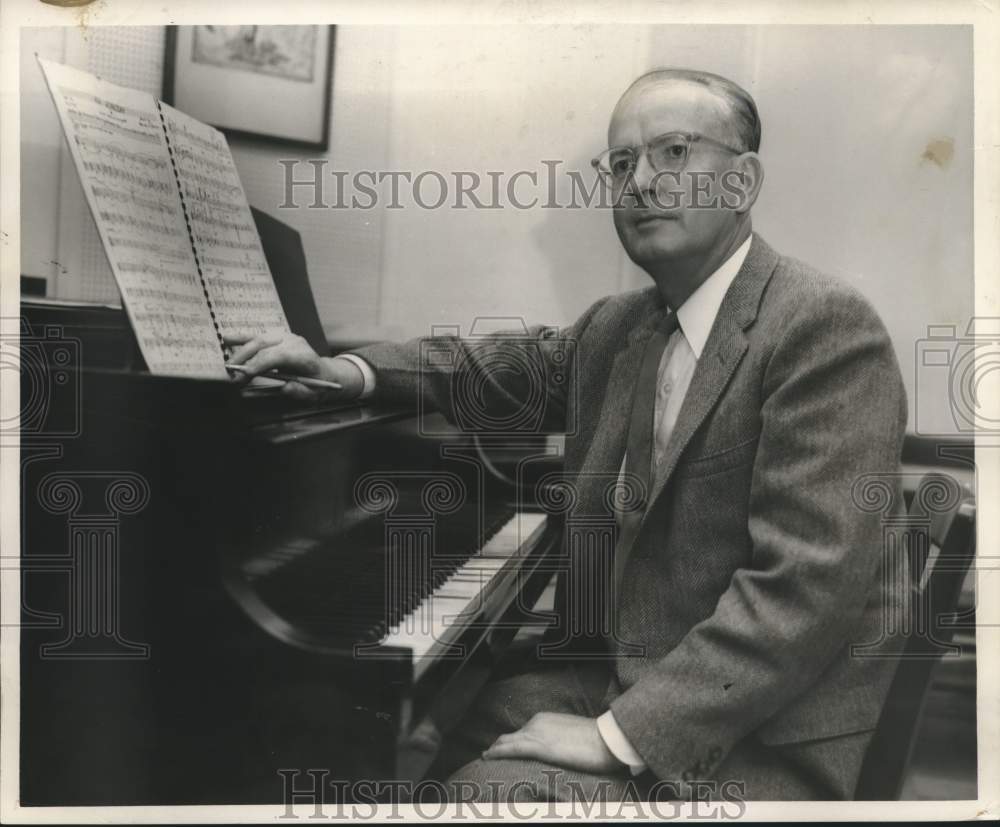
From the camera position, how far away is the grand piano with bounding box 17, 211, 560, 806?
1281 mm

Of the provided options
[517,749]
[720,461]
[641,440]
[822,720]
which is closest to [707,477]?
[720,461]

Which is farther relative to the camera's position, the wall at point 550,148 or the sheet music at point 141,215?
the wall at point 550,148

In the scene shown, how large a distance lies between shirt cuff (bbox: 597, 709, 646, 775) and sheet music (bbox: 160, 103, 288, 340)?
83 centimetres

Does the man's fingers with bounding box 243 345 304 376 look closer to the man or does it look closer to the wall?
the man

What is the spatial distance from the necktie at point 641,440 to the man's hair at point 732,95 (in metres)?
0.32

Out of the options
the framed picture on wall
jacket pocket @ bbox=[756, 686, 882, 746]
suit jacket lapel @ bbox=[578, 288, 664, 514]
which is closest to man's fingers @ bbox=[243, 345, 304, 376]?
the framed picture on wall

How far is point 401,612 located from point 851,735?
735 millimetres

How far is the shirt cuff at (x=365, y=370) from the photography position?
1590 mm

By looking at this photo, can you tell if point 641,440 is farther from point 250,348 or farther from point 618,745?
point 250,348

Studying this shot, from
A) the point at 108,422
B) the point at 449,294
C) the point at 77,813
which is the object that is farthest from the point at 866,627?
the point at 77,813

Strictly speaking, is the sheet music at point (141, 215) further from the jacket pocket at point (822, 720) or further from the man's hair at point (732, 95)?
the jacket pocket at point (822, 720)

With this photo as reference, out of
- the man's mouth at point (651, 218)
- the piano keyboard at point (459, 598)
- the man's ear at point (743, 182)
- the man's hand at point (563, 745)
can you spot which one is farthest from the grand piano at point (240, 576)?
the man's ear at point (743, 182)

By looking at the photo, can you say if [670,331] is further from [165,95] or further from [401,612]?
[165,95]

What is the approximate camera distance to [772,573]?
4.47ft
